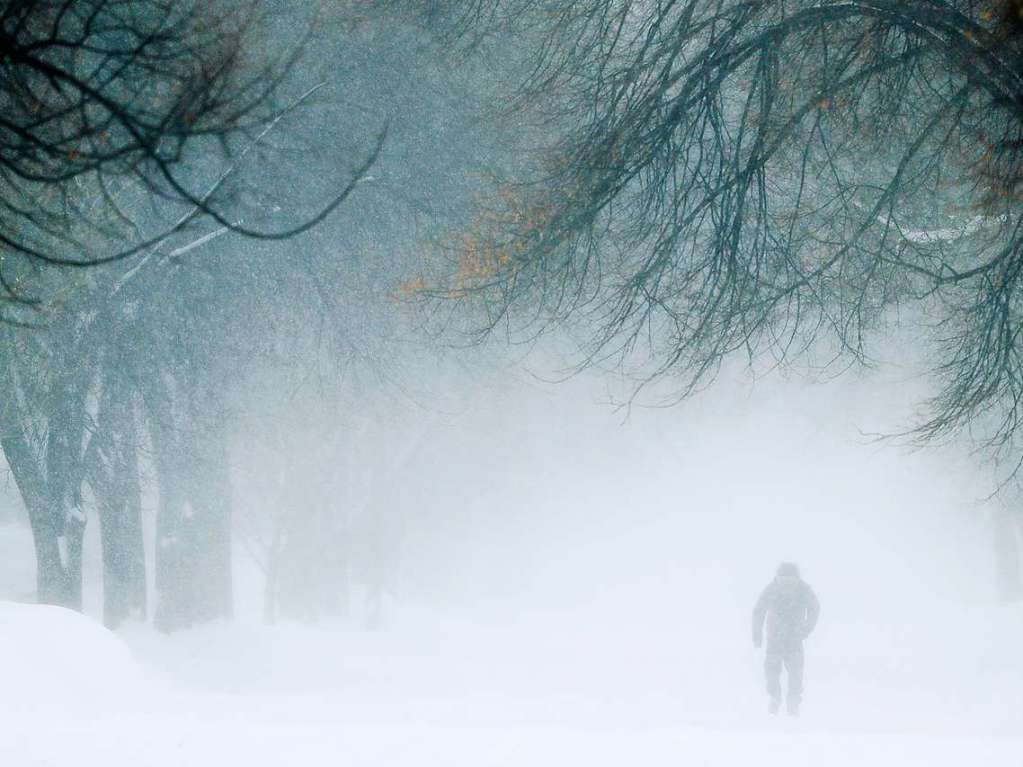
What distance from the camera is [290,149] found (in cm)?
1197

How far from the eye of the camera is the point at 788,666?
44.8ft

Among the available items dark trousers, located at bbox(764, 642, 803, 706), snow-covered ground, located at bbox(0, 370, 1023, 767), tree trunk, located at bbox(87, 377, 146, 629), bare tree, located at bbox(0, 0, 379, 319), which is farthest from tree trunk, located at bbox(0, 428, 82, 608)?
dark trousers, located at bbox(764, 642, 803, 706)

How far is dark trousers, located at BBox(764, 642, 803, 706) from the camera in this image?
13.5 metres

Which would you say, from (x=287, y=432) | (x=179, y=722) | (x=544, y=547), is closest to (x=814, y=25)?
(x=179, y=722)

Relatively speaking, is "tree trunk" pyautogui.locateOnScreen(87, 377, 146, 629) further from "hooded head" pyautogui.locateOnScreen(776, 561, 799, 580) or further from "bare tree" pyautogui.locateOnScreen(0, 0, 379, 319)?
"hooded head" pyautogui.locateOnScreen(776, 561, 799, 580)

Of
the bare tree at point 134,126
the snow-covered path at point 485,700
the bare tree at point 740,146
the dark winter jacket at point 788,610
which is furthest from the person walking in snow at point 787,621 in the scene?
the bare tree at point 134,126

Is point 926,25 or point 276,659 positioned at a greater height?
point 926,25

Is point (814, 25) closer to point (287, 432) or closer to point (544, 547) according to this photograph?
point (287, 432)

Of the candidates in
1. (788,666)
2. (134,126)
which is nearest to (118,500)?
(134,126)

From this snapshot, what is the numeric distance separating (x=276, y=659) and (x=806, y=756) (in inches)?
392

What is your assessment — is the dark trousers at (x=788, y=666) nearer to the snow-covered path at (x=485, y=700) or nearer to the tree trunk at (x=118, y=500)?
the snow-covered path at (x=485, y=700)

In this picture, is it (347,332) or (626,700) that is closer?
(347,332)

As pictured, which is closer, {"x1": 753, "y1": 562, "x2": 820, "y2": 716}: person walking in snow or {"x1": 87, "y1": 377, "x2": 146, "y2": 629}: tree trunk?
{"x1": 87, "y1": 377, "x2": 146, "y2": 629}: tree trunk

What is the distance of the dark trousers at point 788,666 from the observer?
13516 mm
